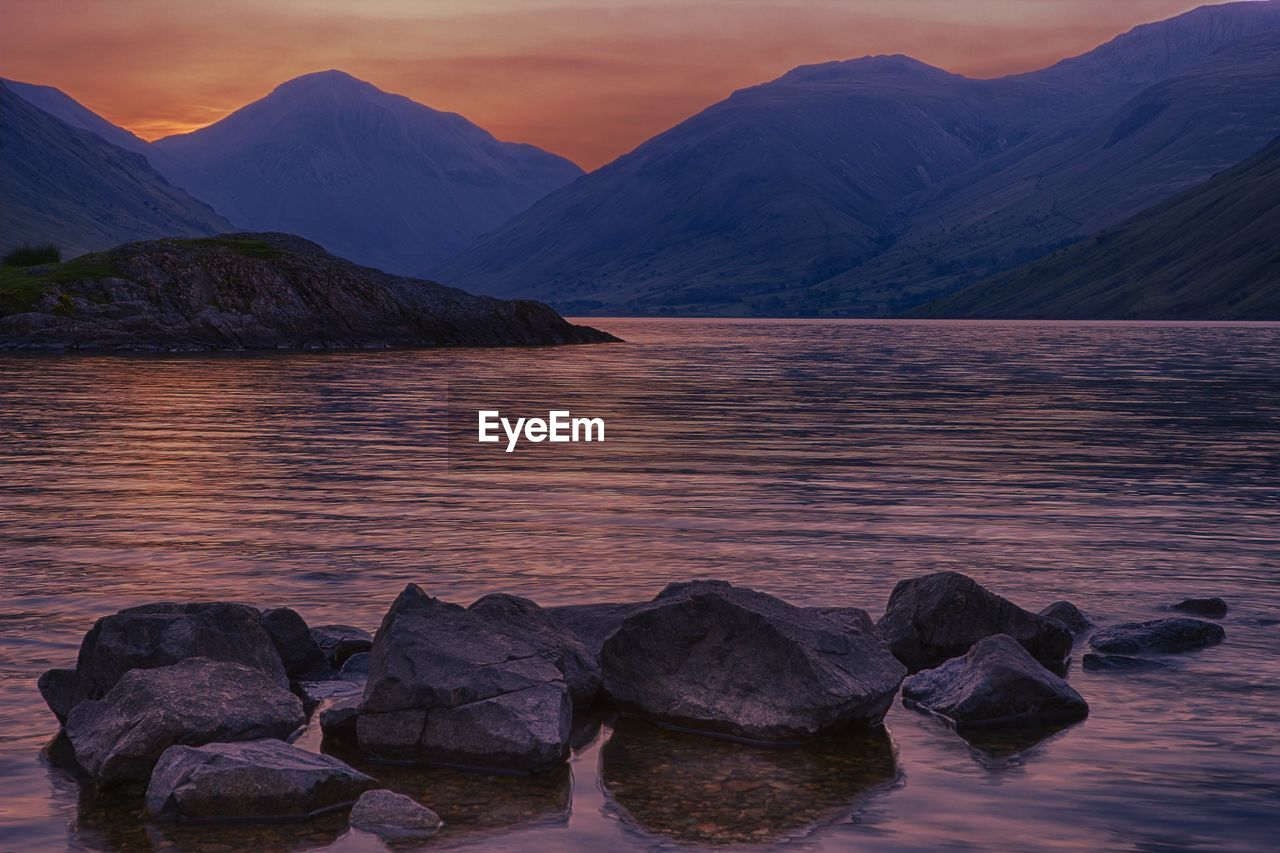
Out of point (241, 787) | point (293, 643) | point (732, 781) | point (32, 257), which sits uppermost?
point (32, 257)

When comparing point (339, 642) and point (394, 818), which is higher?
point (339, 642)

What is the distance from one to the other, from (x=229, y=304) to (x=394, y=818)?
123898 mm

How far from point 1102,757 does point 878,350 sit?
456 ft

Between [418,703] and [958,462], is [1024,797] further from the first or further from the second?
[958,462]

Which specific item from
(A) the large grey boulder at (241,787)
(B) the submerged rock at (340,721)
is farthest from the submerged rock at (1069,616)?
(A) the large grey boulder at (241,787)

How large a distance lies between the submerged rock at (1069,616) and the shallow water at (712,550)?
1.19 metres

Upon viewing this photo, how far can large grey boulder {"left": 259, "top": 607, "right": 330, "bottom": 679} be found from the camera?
652 inches

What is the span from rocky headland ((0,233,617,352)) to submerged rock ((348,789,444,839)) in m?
114

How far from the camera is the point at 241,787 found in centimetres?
1199

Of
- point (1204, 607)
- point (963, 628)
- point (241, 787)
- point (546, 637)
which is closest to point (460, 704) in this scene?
point (546, 637)

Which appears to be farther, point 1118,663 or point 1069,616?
point 1069,616

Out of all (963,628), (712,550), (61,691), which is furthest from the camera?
(712,550)

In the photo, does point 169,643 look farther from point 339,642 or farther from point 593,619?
point 593,619

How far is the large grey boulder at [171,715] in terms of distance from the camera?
1311cm
